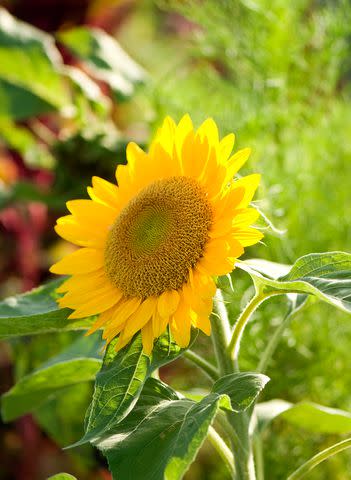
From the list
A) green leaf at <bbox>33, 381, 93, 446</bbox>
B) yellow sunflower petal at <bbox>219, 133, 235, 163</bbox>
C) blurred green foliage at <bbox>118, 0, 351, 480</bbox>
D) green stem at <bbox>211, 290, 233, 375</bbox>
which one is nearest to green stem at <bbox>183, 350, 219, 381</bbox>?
green stem at <bbox>211, 290, 233, 375</bbox>

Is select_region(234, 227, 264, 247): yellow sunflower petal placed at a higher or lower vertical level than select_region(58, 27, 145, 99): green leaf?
higher

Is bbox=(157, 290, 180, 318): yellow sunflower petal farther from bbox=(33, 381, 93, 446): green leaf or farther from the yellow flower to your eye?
bbox=(33, 381, 93, 446): green leaf

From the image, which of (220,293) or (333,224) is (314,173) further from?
(220,293)

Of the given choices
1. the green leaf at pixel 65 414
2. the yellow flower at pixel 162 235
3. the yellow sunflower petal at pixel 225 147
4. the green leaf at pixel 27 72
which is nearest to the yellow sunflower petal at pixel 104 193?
the yellow flower at pixel 162 235

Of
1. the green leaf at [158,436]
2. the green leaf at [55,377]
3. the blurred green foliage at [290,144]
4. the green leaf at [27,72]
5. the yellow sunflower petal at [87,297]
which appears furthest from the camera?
the green leaf at [27,72]

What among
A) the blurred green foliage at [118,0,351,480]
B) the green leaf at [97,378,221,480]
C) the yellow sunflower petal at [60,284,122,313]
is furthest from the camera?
the blurred green foliage at [118,0,351,480]

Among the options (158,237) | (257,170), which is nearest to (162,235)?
(158,237)

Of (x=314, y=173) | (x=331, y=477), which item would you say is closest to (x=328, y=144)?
(x=314, y=173)

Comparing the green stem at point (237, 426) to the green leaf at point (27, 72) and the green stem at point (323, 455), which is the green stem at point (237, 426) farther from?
the green leaf at point (27, 72)
